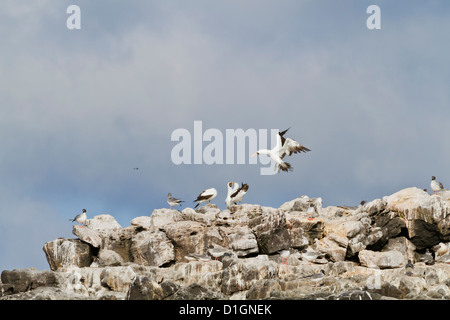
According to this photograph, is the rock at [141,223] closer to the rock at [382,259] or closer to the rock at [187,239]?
the rock at [187,239]

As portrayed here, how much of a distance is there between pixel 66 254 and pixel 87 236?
4.64ft

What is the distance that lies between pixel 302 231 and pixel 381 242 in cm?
437

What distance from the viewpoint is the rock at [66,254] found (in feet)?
94.1

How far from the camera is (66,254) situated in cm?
2880

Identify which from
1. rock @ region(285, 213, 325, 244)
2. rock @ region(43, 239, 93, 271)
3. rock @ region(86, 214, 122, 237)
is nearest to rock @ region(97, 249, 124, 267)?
rock @ region(43, 239, 93, 271)

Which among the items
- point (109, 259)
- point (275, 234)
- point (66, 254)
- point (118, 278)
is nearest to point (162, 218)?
point (109, 259)

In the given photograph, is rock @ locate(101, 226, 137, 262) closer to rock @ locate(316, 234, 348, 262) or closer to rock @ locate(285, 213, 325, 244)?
rock @ locate(285, 213, 325, 244)

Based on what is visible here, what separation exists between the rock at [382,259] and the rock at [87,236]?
45.0ft

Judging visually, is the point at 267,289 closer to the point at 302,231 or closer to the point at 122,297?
the point at 122,297

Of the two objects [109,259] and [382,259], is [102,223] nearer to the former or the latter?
[109,259]

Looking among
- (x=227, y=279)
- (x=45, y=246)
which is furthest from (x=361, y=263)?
(x=45, y=246)

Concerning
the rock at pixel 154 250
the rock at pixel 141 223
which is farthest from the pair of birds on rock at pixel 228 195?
the rock at pixel 154 250

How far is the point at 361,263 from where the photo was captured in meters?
27.9
